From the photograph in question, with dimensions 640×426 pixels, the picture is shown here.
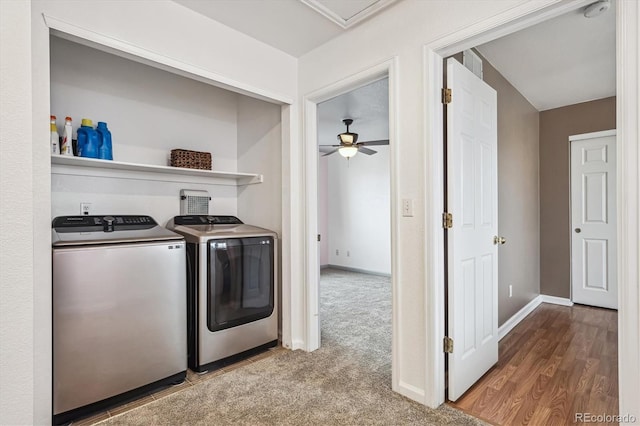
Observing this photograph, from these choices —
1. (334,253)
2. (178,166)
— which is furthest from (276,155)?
(334,253)

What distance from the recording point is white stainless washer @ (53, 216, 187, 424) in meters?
1.74

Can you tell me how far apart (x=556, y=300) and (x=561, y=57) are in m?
2.92

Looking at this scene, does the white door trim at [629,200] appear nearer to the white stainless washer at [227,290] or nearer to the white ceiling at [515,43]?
the white ceiling at [515,43]

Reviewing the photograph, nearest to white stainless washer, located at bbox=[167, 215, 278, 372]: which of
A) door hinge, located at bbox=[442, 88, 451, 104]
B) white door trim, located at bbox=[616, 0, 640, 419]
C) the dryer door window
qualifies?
the dryer door window

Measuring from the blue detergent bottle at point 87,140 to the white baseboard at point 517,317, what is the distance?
360 centimetres

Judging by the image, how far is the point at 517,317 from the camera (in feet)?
11.4

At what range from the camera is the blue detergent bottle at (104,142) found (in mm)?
2256

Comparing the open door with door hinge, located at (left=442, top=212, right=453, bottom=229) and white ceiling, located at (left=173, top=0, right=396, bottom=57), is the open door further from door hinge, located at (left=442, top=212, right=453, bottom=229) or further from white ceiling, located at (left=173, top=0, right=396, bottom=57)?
white ceiling, located at (left=173, top=0, right=396, bottom=57)

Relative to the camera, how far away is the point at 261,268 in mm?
2682

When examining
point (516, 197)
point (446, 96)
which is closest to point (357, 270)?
point (516, 197)

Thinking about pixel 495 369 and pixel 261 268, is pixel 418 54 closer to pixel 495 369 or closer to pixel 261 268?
pixel 261 268

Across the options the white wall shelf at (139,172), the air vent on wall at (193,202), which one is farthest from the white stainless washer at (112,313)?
the air vent on wall at (193,202)

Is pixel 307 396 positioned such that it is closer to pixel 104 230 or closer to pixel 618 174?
pixel 104 230

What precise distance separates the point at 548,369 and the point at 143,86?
3798 mm
